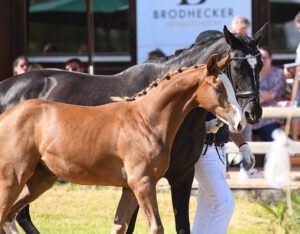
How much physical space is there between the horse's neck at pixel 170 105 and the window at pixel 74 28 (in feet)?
20.7

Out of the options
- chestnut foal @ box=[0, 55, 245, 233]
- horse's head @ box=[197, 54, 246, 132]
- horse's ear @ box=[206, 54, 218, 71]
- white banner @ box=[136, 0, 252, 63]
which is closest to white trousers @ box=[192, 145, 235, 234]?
chestnut foal @ box=[0, 55, 245, 233]

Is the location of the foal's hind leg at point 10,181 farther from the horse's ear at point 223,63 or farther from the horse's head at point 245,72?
the horse's head at point 245,72

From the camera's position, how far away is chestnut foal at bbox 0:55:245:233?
19.8ft

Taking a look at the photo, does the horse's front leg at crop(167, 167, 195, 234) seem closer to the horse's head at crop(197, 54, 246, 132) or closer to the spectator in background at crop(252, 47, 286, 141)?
the horse's head at crop(197, 54, 246, 132)

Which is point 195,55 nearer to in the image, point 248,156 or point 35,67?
point 248,156

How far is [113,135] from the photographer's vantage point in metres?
6.15

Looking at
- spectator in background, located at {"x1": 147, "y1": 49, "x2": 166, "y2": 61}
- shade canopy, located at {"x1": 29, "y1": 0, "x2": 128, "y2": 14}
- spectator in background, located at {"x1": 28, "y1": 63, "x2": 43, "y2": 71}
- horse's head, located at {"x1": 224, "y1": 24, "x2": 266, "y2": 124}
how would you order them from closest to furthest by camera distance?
horse's head, located at {"x1": 224, "y1": 24, "x2": 266, "y2": 124}, spectator in background, located at {"x1": 28, "y1": 63, "x2": 43, "y2": 71}, spectator in background, located at {"x1": 147, "y1": 49, "x2": 166, "y2": 61}, shade canopy, located at {"x1": 29, "y1": 0, "x2": 128, "y2": 14}

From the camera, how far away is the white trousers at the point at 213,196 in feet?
22.6

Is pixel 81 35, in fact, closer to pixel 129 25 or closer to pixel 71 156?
pixel 129 25

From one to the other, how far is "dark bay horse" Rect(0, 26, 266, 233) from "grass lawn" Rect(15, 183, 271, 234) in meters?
1.39

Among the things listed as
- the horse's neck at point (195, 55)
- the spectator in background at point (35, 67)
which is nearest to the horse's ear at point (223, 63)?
the horse's neck at point (195, 55)

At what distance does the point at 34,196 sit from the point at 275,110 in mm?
4386

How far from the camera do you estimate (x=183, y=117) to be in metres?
6.26

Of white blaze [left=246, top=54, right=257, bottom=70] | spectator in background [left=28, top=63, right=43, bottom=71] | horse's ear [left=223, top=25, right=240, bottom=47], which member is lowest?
spectator in background [left=28, top=63, right=43, bottom=71]
